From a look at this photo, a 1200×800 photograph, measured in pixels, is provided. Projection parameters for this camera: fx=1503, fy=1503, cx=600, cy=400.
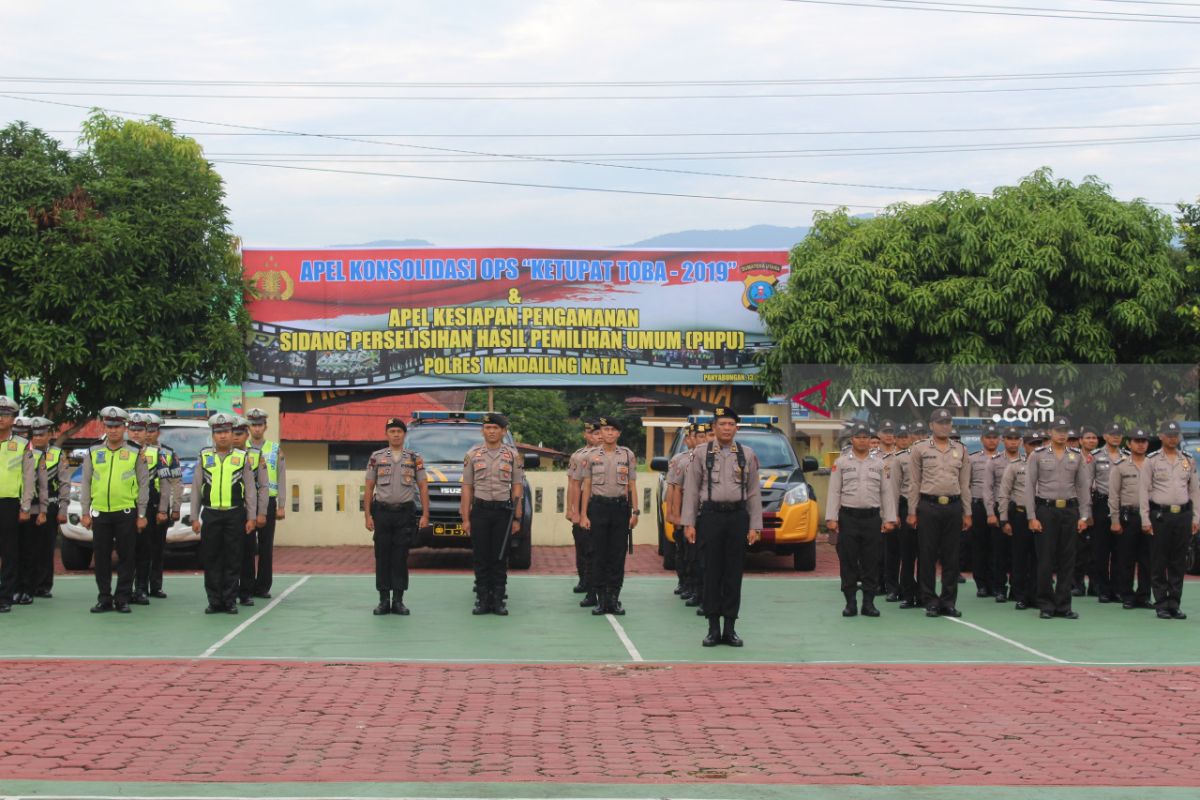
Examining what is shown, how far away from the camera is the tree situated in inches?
840

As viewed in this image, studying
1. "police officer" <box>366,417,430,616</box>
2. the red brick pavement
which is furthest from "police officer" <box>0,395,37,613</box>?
the red brick pavement

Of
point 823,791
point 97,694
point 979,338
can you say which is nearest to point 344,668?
point 97,694

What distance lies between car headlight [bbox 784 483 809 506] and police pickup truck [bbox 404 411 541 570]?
10.5 ft

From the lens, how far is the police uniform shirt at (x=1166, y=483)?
15.2 m

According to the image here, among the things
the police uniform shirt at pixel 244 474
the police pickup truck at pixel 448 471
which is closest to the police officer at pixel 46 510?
the police uniform shirt at pixel 244 474

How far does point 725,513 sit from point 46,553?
25.1ft

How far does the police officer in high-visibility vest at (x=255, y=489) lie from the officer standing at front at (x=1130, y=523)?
28.5 ft

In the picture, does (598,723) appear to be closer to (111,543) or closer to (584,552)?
(584,552)

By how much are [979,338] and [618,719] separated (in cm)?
1599

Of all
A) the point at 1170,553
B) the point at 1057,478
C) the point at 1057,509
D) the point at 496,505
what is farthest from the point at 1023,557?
the point at 496,505

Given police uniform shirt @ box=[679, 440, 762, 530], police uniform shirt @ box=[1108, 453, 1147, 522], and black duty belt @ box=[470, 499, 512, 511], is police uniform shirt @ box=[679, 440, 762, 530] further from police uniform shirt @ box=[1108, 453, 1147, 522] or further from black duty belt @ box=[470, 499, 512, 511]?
police uniform shirt @ box=[1108, 453, 1147, 522]

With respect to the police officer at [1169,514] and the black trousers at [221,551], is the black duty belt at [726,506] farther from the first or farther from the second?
the police officer at [1169,514]

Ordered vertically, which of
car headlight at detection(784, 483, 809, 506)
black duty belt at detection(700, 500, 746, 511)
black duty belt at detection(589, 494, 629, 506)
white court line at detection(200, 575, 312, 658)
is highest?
black duty belt at detection(700, 500, 746, 511)

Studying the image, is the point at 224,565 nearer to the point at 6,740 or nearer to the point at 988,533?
the point at 6,740
